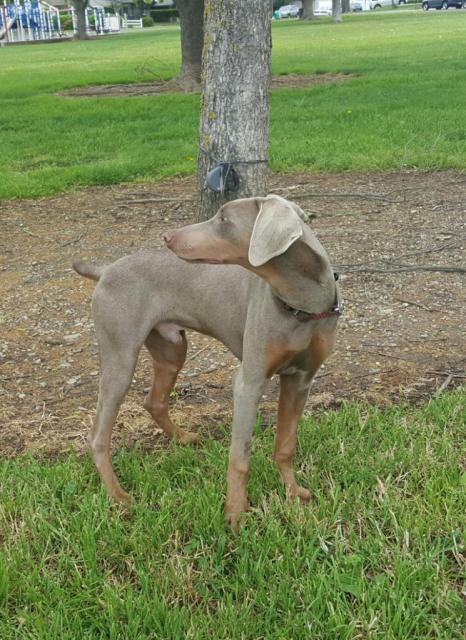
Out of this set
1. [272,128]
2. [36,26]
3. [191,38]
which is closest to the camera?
[272,128]

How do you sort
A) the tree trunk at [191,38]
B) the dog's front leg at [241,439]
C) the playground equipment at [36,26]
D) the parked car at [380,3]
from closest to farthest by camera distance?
the dog's front leg at [241,439], the tree trunk at [191,38], the playground equipment at [36,26], the parked car at [380,3]

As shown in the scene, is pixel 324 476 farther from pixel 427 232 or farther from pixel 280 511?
pixel 427 232

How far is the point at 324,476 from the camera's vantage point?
3256mm

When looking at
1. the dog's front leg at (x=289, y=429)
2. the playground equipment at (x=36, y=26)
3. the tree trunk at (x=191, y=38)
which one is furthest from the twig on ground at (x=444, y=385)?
the playground equipment at (x=36, y=26)

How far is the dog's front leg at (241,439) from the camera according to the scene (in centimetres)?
286

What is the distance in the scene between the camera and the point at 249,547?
2.82 metres

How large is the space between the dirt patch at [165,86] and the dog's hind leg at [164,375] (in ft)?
42.9

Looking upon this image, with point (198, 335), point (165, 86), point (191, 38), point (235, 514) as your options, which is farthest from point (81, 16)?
point (235, 514)

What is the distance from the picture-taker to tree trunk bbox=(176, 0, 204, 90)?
1490 cm

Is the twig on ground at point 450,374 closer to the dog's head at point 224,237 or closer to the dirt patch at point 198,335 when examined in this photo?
the dirt patch at point 198,335

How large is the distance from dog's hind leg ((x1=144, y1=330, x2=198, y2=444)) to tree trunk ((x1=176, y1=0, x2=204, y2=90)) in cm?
1188

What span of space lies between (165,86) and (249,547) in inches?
601

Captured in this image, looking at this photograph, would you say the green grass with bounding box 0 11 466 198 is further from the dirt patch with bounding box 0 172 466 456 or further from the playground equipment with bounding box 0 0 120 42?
the playground equipment with bounding box 0 0 120 42

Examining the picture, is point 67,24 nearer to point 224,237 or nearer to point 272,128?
point 272,128
